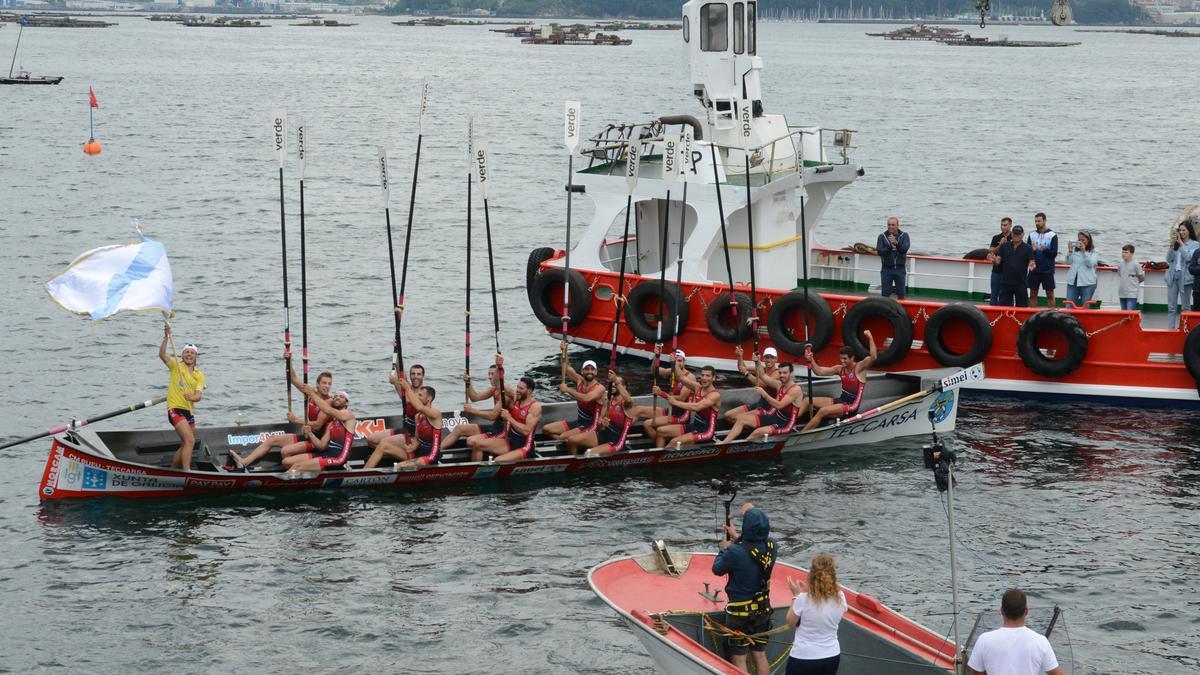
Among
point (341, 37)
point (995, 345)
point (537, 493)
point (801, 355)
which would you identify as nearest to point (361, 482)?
point (537, 493)

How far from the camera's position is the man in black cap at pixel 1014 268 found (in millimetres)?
24484

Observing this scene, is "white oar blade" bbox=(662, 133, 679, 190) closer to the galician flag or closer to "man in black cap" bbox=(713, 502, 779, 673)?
the galician flag

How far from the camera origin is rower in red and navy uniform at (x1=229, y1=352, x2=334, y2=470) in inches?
779

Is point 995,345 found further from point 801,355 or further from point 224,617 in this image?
point 224,617

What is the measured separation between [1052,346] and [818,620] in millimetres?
13617

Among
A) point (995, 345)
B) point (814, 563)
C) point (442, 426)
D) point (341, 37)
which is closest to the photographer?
point (814, 563)

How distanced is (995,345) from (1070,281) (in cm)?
193

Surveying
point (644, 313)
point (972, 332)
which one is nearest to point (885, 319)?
point (972, 332)

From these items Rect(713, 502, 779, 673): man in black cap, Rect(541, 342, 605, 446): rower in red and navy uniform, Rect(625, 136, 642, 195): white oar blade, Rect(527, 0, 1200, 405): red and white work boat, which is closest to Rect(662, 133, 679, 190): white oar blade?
Rect(527, 0, 1200, 405): red and white work boat

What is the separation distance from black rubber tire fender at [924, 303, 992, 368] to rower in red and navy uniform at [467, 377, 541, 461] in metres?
7.17

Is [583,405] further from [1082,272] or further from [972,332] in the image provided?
[1082,272]

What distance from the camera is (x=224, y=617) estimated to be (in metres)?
16.5

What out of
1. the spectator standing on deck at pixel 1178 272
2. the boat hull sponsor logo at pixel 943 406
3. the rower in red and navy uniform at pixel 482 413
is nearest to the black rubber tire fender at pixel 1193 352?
the spectator standing on deck at pixel 1178 272

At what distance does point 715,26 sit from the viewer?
26.7 metres
